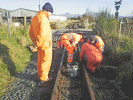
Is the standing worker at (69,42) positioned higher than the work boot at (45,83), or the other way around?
the standing worker at (69,42)

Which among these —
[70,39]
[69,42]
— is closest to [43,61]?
[69,42]

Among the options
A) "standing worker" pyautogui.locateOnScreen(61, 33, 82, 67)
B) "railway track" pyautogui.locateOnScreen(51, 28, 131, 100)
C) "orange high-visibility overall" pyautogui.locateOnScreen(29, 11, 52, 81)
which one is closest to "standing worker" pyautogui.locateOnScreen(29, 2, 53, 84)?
"orange high-visibility overall" pyautogui.locateOnScreen(29, 11, 52, 81)

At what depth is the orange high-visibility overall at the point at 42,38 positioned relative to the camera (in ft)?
11.2

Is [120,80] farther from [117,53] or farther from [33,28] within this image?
[33,28]

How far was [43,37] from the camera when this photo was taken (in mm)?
3434

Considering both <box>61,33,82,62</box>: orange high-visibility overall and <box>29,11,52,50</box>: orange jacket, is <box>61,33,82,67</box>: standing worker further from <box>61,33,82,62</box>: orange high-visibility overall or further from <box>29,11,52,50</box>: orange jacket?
<box>29,11,52,50</box>: orange jacket

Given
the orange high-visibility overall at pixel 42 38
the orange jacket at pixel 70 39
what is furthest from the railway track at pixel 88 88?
the orange jacket at pixel 70 39

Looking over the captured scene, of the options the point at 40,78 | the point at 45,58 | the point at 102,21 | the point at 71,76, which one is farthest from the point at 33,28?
the point at 102,21

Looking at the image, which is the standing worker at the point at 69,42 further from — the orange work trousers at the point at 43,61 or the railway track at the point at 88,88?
the orange work trousers at the point at 43,61

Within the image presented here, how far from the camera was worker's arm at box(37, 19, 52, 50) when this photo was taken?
3383 mm

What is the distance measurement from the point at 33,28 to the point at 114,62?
3.86 metres

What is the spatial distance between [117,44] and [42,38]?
4355mm

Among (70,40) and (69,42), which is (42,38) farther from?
(70,40)

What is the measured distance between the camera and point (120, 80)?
412 centimetres
